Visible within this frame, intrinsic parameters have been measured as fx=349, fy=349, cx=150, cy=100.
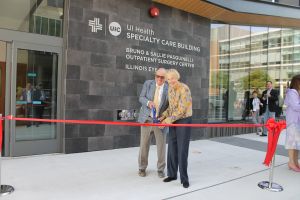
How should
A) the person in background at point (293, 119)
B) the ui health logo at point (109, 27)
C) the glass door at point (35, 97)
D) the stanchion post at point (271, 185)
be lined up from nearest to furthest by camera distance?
the stanchion post at point (271, 185)
the person in background at point (293, 119)
the glass door at point (35, 97)
the ui health logo at point (109, 27)

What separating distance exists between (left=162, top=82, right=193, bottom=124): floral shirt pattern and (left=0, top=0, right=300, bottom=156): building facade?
Result: 305 cm

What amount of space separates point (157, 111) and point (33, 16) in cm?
362

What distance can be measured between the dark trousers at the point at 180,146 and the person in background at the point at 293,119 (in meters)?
2.26

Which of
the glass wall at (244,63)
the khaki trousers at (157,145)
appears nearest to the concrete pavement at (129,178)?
the khaki trousers at (157,145)

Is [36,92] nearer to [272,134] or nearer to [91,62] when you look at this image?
[91,62]

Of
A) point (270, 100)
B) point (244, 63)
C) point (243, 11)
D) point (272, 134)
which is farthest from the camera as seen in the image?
point (244, 63)

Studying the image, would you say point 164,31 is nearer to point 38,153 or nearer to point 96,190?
point 38,153

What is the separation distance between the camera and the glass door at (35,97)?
23.0ft

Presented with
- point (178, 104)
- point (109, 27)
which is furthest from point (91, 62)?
point (178, 104)

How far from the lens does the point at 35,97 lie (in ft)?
24.0

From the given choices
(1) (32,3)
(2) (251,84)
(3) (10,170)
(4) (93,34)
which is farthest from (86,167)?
(2) (251,84)

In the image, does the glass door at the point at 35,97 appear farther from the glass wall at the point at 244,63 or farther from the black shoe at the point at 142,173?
the glass wall at the point at 244,63

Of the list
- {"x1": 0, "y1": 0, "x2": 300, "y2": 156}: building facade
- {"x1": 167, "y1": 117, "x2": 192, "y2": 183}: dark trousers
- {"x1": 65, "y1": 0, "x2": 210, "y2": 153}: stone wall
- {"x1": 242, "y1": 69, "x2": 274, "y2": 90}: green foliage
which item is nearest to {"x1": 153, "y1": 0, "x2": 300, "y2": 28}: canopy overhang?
{"x1": 0, "y1": 0, "x2": 300, "y2": 156}: building facade

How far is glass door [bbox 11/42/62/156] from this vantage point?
7000 millimetres
